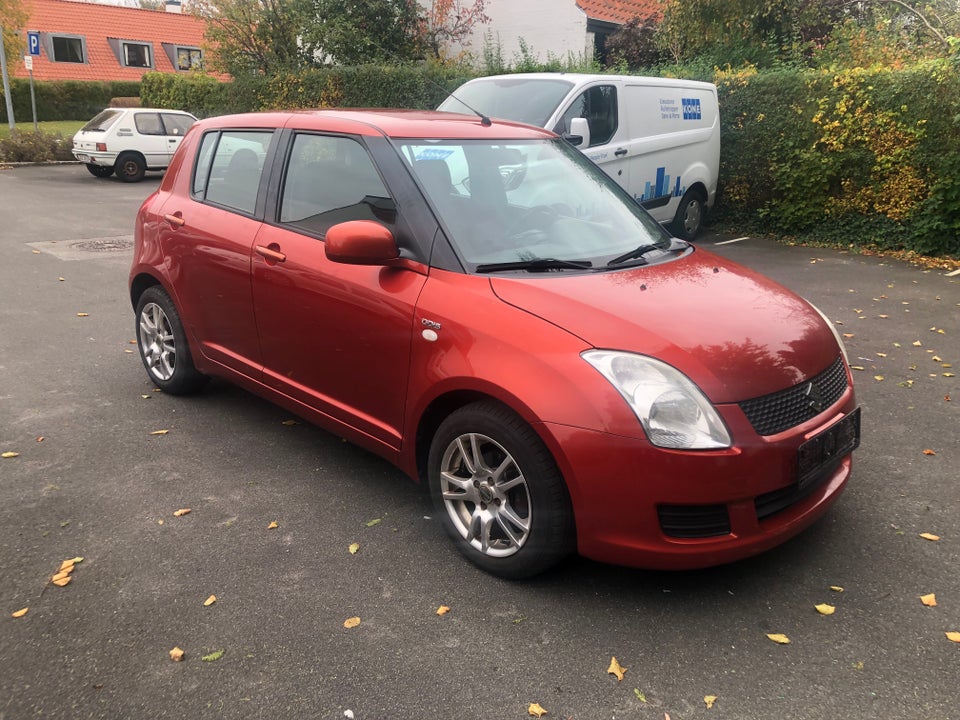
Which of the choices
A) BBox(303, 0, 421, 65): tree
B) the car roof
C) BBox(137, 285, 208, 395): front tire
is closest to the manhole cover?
BBox(137, 285, 208, 395): front tire

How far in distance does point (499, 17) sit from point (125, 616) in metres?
19.1

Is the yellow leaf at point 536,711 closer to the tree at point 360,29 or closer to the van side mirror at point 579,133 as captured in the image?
the van side mirror at point 579,133

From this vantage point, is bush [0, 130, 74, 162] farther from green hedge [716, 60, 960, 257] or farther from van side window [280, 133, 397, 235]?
van side window [280, 133, 397, 235]

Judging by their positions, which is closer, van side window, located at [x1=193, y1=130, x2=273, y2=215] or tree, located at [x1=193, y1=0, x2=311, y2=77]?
van side window, located at [x1=193, y1=130, x2=273, y2=215]

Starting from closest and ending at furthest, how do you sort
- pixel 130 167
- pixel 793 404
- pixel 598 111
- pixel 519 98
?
pixel 793 404 → pixel 519 98 → pixel 598 111 → pixel 130 167

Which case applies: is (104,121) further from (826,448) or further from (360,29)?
(826,448)

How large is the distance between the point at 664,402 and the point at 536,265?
36.7 inches

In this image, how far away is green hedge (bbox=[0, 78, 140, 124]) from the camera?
1388 inches

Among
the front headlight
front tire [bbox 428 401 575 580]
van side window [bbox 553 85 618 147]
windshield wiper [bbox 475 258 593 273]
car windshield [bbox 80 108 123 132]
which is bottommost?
front tire [bbox 428 401 575 580]

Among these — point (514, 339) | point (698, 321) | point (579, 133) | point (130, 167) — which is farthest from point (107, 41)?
point (698, 321)

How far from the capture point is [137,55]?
45.7 metres

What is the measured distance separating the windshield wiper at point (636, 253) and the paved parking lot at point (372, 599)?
1346 millimetres

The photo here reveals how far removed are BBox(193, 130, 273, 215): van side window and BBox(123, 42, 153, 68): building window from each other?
46.5 metres

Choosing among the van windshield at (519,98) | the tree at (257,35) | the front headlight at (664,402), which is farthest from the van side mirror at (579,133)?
the tree at (257,35)
